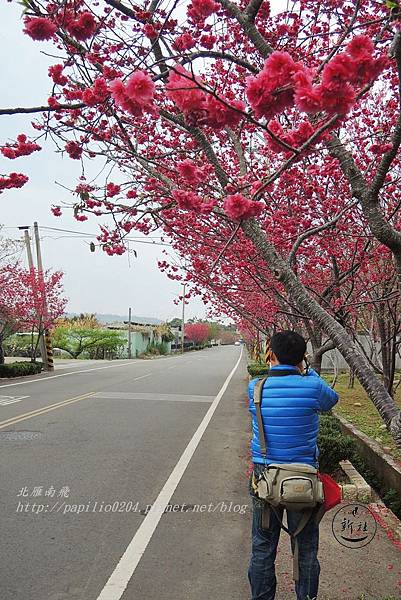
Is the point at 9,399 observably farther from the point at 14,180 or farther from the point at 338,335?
the point at 338,335

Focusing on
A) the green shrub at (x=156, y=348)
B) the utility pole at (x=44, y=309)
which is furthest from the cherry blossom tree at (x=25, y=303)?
the green shrub at (x=156, y=348)

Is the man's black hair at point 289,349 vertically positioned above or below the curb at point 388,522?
above

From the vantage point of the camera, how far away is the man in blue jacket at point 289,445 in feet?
9.85

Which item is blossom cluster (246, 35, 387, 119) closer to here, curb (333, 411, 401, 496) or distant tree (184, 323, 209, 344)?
curb (333, 411, 401, 496)

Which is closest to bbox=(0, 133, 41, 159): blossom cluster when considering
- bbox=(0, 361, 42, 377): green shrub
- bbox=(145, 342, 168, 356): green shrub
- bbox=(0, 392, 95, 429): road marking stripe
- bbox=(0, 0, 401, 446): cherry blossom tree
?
bbox=(0, 0, 401, 446): cherry blossom tree

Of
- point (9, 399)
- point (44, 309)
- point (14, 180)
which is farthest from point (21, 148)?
point (44, 309)

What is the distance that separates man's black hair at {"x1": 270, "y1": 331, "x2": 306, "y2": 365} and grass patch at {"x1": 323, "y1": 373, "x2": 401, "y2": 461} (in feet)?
9.81

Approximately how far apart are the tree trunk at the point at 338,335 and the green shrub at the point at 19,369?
18362mm

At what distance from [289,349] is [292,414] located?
383mm

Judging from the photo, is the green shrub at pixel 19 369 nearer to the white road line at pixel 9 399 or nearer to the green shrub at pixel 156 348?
the white road line at pixel 9 399

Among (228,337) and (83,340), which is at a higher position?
(83,340)

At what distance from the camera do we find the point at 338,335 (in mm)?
3398

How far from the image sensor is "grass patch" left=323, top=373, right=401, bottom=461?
789cm

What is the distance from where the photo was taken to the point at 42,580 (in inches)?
145
